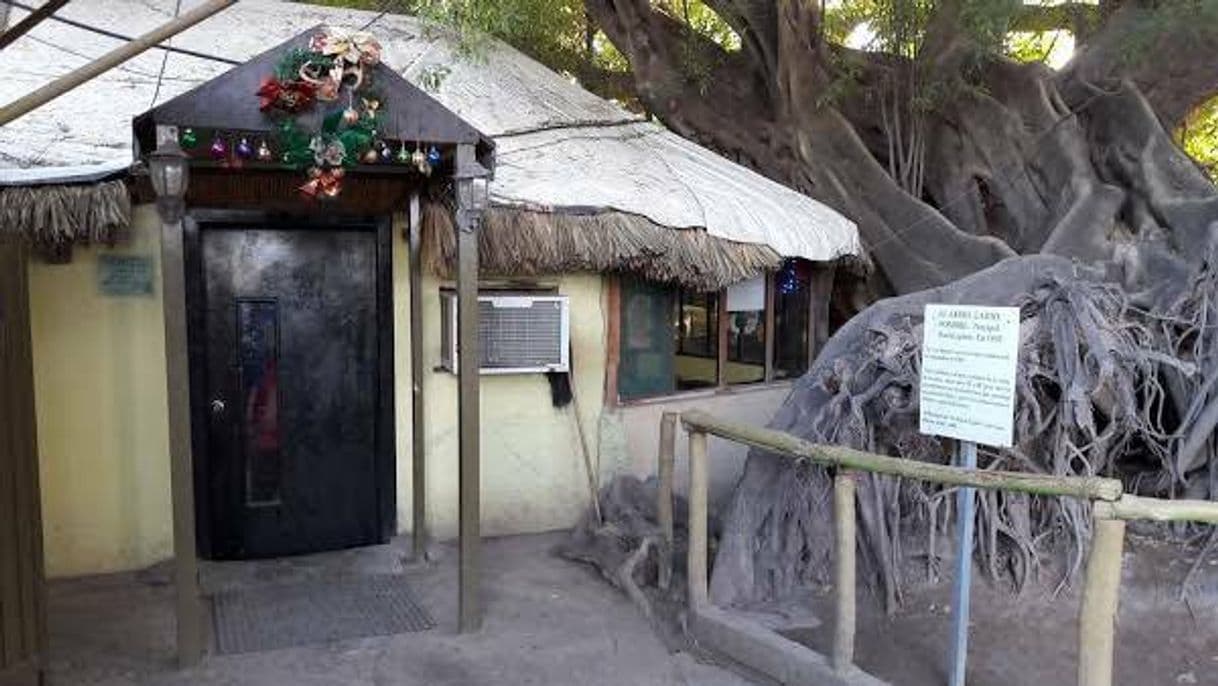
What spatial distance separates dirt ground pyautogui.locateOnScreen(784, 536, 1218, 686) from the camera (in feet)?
14.8

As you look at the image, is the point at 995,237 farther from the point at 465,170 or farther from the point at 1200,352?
the point at 465,170

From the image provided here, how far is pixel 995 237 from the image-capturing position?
8.35 metres

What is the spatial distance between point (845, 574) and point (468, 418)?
2013mm

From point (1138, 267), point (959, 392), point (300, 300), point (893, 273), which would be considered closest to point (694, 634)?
point (959, 392)

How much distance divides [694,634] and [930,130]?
582 cm

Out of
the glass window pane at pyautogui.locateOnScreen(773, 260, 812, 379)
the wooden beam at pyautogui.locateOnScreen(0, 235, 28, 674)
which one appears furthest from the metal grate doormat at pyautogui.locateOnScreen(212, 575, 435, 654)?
the glass window pane at pyautogui.locateOnScreen(773, 260, 812, 379)

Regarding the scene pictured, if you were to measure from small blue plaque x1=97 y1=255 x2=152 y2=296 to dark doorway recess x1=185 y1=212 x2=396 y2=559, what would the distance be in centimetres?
24

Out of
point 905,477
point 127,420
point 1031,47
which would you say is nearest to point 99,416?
point 127,420

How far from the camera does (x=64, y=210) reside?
498 cm

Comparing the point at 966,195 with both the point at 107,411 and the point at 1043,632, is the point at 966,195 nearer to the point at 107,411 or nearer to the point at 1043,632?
the point at 1043,632

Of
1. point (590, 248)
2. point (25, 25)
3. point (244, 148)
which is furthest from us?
point (590, 248)

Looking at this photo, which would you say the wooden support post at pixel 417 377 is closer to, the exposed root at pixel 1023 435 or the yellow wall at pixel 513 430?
the yellow wall at pixel 513 430

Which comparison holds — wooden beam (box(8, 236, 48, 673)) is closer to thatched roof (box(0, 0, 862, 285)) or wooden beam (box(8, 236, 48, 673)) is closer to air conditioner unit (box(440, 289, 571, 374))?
thatched roof (box(0, 0, 862, 285))

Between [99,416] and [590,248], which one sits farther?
[590,248]
